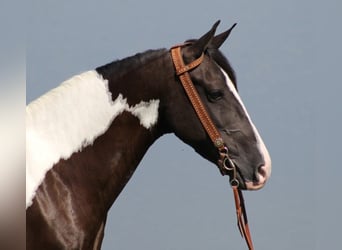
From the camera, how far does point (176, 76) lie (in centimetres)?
180

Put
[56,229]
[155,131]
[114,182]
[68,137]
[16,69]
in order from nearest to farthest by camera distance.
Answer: [16,69] < [56,229] < [68,137] < [114,182] < [155,131]

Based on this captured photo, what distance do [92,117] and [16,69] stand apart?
43.4 inches

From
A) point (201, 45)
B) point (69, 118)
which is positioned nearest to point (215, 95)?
point (201, 45)

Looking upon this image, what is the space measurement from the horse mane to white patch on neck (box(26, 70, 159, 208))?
36 millimetres

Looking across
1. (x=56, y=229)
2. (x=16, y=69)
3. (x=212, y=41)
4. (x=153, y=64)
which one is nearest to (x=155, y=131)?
(x=153, y=64)

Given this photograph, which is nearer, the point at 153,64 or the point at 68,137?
the point at 68,137

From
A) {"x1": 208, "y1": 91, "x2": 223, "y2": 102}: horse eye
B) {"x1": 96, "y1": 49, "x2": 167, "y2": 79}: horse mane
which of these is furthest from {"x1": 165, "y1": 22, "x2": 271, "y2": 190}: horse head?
{"x1": 96, "y1": 49, "x2": 167, "y2": 79}: horse mane

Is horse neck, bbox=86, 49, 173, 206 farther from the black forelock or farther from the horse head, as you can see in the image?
the black forelock

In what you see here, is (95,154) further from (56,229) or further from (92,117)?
(56,229)

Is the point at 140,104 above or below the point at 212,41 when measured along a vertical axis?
below

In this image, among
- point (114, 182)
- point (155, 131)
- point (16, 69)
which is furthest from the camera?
point (155, 131)

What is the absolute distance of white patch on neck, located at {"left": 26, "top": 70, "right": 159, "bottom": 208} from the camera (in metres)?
1.52

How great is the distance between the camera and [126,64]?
180 centimetres

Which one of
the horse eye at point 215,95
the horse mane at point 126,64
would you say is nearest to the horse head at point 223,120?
the horse eye at point 215,95
